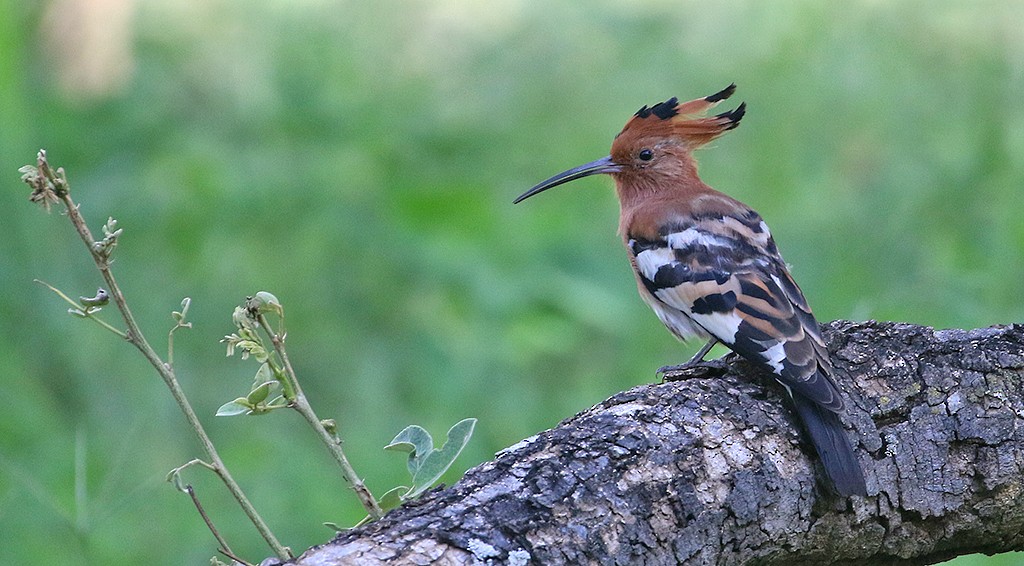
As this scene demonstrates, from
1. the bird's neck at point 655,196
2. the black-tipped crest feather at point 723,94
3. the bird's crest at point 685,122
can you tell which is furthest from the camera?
the bird's crest at point 685,122

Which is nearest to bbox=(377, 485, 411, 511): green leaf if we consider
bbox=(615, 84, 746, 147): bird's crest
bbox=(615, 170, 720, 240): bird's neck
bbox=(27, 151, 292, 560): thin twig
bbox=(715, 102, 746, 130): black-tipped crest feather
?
bbox=(27, 151, 292, 560): thin twig

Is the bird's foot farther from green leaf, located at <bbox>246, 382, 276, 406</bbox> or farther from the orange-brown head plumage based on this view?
the orange-brown head plumage

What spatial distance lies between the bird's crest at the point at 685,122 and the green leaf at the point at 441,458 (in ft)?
6.94

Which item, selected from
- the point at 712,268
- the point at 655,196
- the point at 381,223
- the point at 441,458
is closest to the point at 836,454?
the point at 441,458

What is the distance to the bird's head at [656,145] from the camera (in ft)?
12.8

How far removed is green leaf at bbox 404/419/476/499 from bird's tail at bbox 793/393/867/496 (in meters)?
0.56

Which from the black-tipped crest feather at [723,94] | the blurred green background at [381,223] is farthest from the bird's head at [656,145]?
the blurred green background at [381,223]

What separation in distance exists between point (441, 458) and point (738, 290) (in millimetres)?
1368

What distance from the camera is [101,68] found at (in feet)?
18.2

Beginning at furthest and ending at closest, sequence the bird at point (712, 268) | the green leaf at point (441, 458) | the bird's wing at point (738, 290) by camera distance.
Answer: the bird's wing at point (738, 290) < the bird at point (712, 268) < the green leaf at point (441, 458)

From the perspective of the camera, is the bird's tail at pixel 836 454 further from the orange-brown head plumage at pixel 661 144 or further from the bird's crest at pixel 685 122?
the orange-brown head plumage at pixel 661 144

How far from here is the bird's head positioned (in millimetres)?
3898

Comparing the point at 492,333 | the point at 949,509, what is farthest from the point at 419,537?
the point at 492,333

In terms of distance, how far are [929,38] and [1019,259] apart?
268cm
